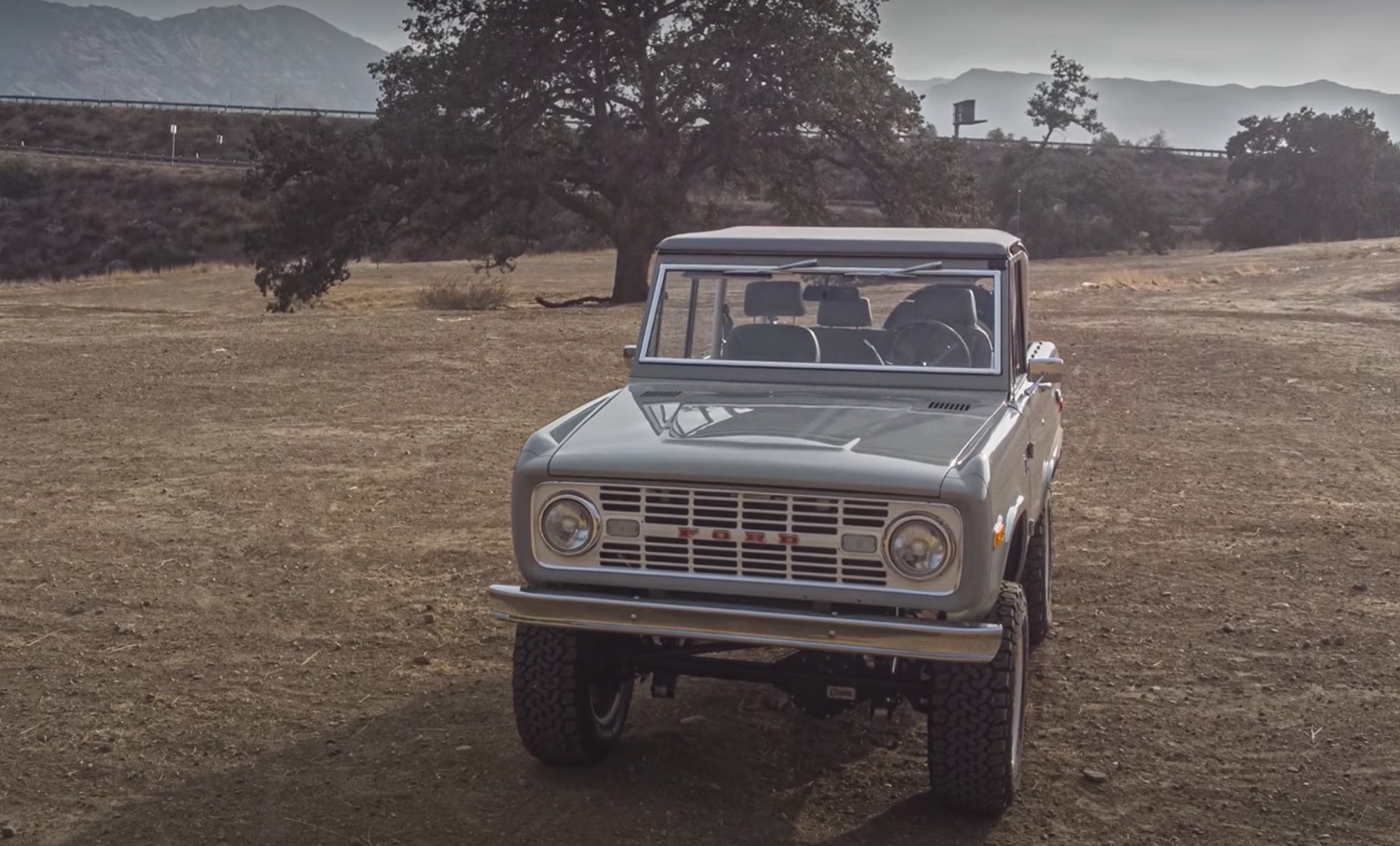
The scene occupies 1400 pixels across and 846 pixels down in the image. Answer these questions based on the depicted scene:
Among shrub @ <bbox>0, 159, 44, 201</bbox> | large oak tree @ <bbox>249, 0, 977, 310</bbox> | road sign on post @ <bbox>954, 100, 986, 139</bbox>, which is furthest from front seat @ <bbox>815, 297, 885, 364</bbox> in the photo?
road sign on post @ <bbox>954, 100, 986, 139</bbox>

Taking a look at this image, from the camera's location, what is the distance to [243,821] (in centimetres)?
485

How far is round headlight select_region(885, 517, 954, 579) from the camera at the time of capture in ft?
14.8

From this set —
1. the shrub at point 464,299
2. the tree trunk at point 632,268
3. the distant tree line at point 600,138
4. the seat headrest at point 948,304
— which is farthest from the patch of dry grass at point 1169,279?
the seat headrest at point 948,304

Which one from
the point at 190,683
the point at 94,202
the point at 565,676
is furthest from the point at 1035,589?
the point at 94,202

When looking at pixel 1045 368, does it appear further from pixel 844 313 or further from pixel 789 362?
pixel 789 362

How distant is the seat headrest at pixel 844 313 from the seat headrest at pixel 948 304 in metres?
0.18

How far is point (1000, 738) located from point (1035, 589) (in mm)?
2055

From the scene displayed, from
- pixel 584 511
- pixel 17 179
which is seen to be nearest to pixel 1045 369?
pixel 584 511

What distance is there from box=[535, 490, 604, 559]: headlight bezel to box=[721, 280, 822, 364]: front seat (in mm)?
1478

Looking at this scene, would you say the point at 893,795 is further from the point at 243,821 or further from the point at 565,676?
the point at 243,821

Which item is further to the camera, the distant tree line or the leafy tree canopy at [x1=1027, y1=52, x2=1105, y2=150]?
the leafy tree canopy at [x1=1027, y1=52, x2=1105, y2=150]

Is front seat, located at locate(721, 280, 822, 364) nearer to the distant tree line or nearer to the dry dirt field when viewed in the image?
the dry dirt field

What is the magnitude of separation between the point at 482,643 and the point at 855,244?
2.49m

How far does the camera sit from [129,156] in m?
71.4
